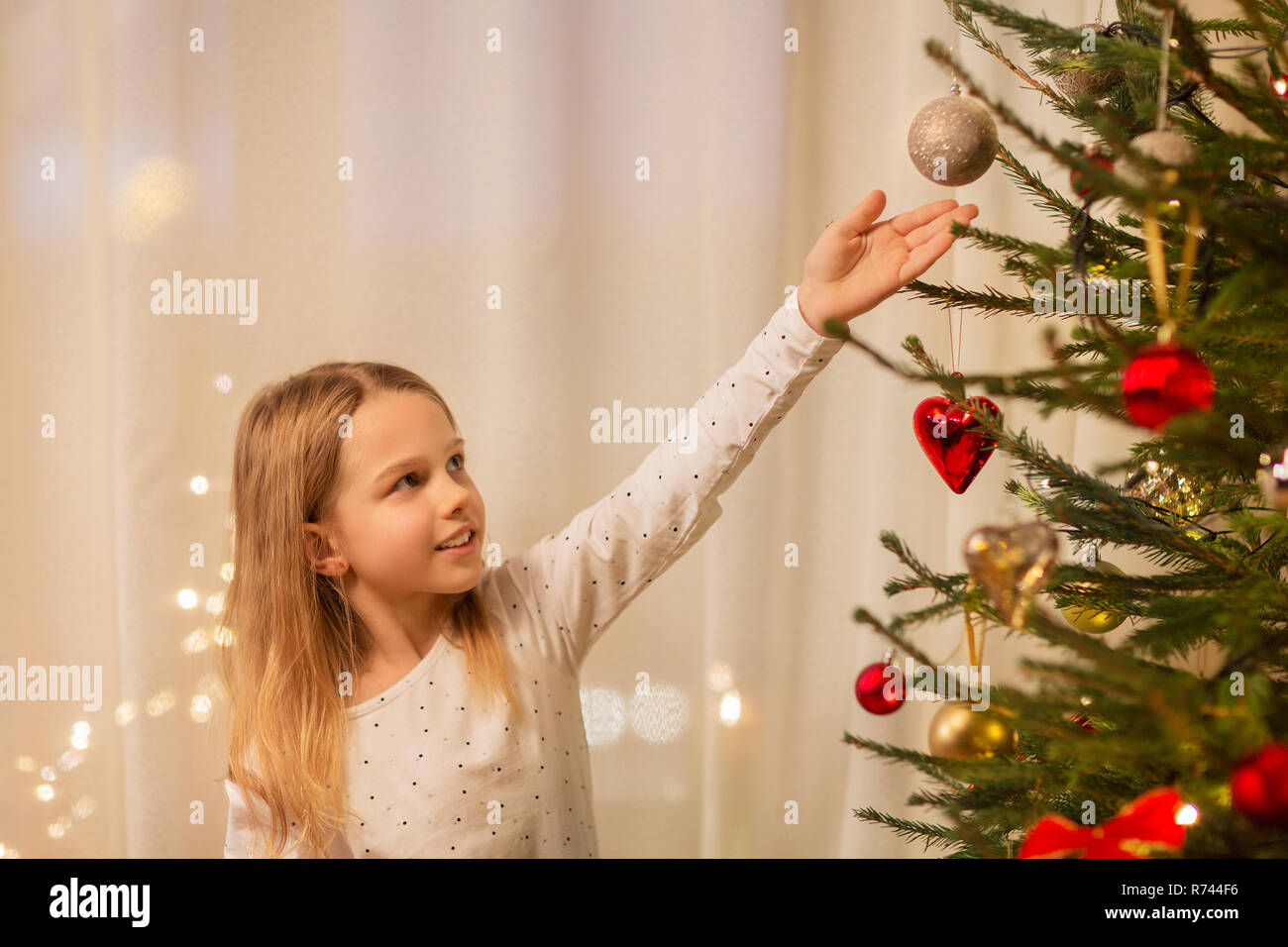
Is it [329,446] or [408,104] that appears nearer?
[329,446]

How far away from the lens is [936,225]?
29.5 inches

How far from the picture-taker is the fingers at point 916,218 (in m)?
0.76

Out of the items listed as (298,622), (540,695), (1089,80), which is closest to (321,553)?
(298,622)

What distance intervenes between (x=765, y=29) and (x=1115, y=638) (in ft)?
3.21

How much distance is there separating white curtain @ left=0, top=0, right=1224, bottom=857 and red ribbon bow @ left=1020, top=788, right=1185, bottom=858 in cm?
88

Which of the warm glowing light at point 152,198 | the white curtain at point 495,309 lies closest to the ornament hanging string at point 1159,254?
the white curtain at point 495,309

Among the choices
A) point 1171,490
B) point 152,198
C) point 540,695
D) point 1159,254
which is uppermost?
point 152,198

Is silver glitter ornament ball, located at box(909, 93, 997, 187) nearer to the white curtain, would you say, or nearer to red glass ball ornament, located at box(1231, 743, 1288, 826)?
red glass ball ornament, located at box(1231, 743, 1288, 826)

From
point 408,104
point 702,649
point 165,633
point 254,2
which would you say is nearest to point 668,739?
point 702,649

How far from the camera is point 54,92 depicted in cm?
130

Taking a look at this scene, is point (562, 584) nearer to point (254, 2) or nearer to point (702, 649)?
point (702, 649)

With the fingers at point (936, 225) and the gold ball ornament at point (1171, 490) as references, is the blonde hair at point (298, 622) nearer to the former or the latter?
the fingers at point (936, 225)

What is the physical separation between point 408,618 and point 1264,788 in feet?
2.72

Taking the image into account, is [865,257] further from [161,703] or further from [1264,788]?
[161,703]
